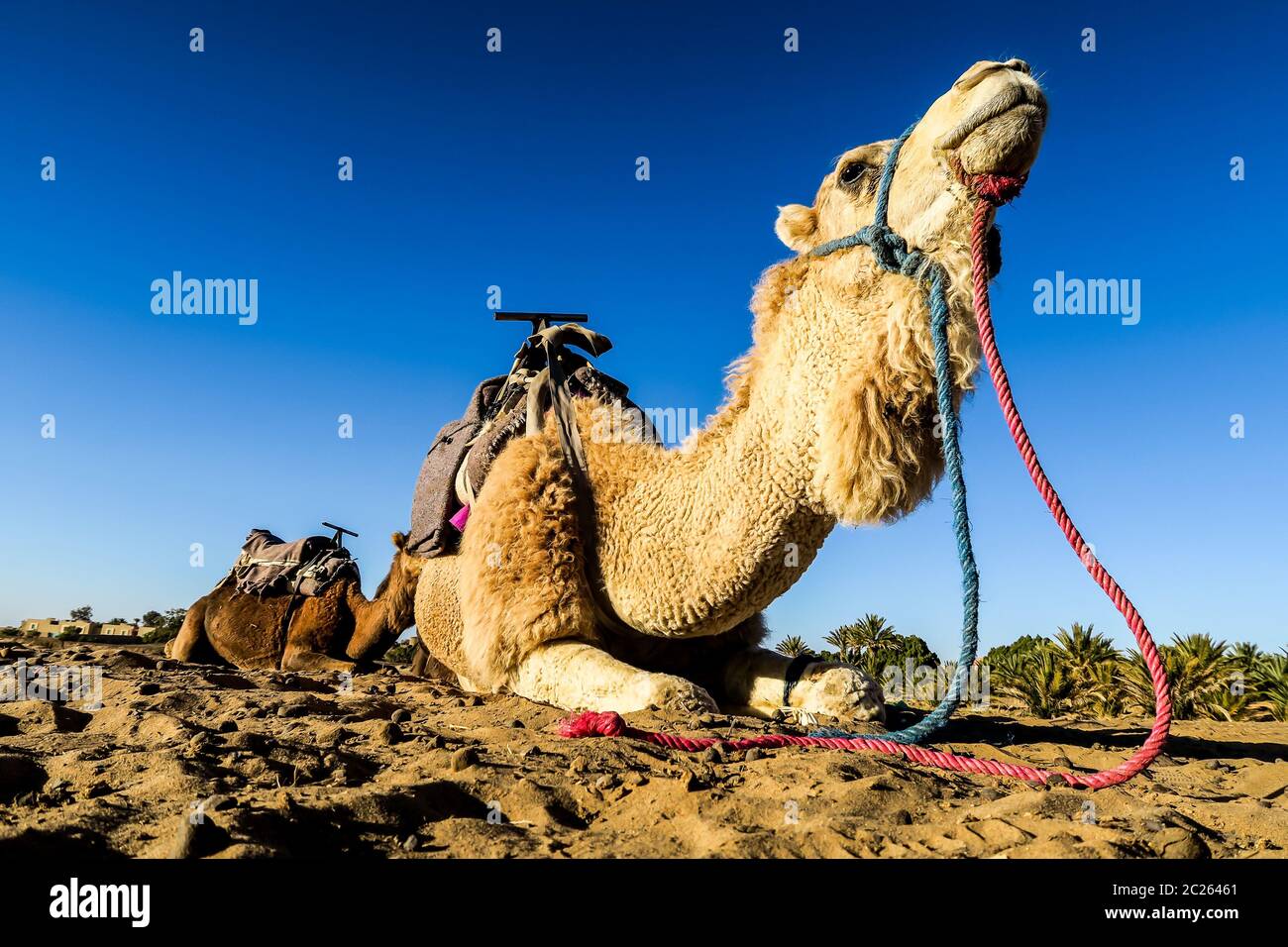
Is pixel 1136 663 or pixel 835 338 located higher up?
pixel 835 338

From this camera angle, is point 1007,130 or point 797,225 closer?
point 1007,130

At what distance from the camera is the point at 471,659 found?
4.81 m

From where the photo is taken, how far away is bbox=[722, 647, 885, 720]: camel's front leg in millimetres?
4277

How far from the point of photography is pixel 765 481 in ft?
12.8

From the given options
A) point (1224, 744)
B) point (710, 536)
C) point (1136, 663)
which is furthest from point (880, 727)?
point (1136, 663)

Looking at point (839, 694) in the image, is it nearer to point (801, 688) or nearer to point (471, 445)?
point (801, 688)

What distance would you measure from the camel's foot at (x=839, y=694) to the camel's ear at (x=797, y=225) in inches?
87.1

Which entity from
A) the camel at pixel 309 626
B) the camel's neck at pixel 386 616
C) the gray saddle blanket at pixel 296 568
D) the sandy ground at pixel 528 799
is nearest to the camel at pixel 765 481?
the sandy ground at pixel 528 799

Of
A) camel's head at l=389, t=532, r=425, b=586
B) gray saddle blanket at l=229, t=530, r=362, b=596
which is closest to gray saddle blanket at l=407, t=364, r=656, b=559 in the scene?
camel's head at l=389, t=532, r=425, b=586

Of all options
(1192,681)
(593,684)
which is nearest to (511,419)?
(593,684)

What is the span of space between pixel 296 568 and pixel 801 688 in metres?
6.02
